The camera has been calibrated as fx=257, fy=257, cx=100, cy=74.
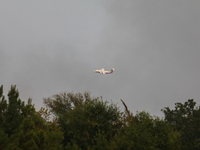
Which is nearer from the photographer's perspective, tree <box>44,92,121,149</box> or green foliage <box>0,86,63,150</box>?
green foliage <box>0,86,63,150</box>

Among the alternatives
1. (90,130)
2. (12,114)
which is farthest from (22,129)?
(90,130)

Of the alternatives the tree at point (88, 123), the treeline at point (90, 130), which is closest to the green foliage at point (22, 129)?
the treeline at point (90, 130)

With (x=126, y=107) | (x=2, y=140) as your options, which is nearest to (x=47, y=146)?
(x=2, y=140)

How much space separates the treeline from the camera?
26656 millimetres

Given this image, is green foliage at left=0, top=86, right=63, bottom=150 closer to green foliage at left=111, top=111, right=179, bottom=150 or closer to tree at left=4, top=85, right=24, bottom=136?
tree at left=4, top=85, right=24, bottom=136

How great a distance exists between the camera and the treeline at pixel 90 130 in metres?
26.7

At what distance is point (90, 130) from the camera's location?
130ft

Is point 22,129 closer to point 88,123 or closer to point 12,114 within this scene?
point 12,114

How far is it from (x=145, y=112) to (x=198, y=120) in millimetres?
8031

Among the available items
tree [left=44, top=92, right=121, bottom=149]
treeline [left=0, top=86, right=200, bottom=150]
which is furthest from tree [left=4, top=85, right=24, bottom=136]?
tree [left=44, top=92, right=121, bottom=149]

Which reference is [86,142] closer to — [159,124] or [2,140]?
[159,124]

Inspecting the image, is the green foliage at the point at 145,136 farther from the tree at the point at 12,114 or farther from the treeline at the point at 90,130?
the tree at the point at 12,114

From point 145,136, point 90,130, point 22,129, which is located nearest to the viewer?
point 22,129

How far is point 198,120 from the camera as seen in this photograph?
37.2 m
